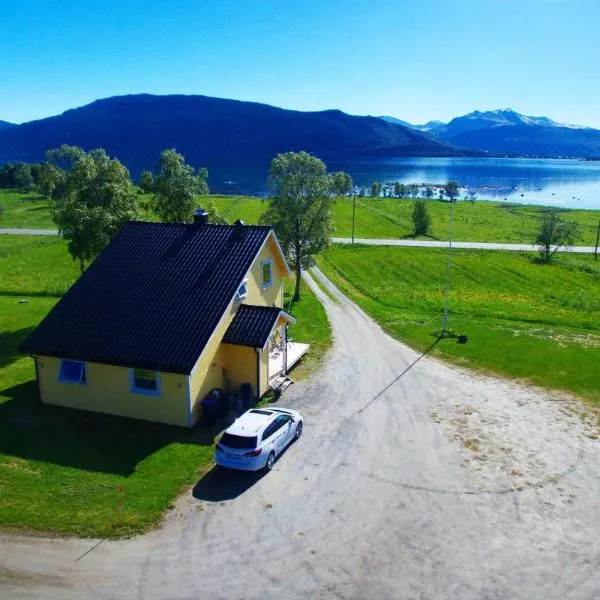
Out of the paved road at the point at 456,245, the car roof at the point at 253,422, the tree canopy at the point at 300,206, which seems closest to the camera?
the car roof at the point at 253,422

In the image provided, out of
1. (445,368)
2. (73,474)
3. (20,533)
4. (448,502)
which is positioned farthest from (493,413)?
(20,533)

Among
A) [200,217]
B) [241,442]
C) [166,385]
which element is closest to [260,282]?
[200,217]

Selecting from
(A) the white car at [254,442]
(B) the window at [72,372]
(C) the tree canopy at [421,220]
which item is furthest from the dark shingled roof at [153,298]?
(C) the tree canopy at [421,220]

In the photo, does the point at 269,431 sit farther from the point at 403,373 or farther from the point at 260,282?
the point at 403,373

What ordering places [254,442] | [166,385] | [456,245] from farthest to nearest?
[456,245] → [166,385] → [254,442]

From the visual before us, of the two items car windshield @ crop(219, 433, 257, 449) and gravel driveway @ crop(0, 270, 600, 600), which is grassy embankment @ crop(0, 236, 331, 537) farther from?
car windshield @ crop(219, 433, 257, 449)

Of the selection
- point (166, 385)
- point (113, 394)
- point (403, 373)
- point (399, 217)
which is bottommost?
point (399, 217)

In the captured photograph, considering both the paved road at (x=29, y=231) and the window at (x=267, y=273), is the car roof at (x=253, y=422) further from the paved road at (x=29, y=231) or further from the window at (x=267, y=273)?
the paved road at (x=29, y=231)
